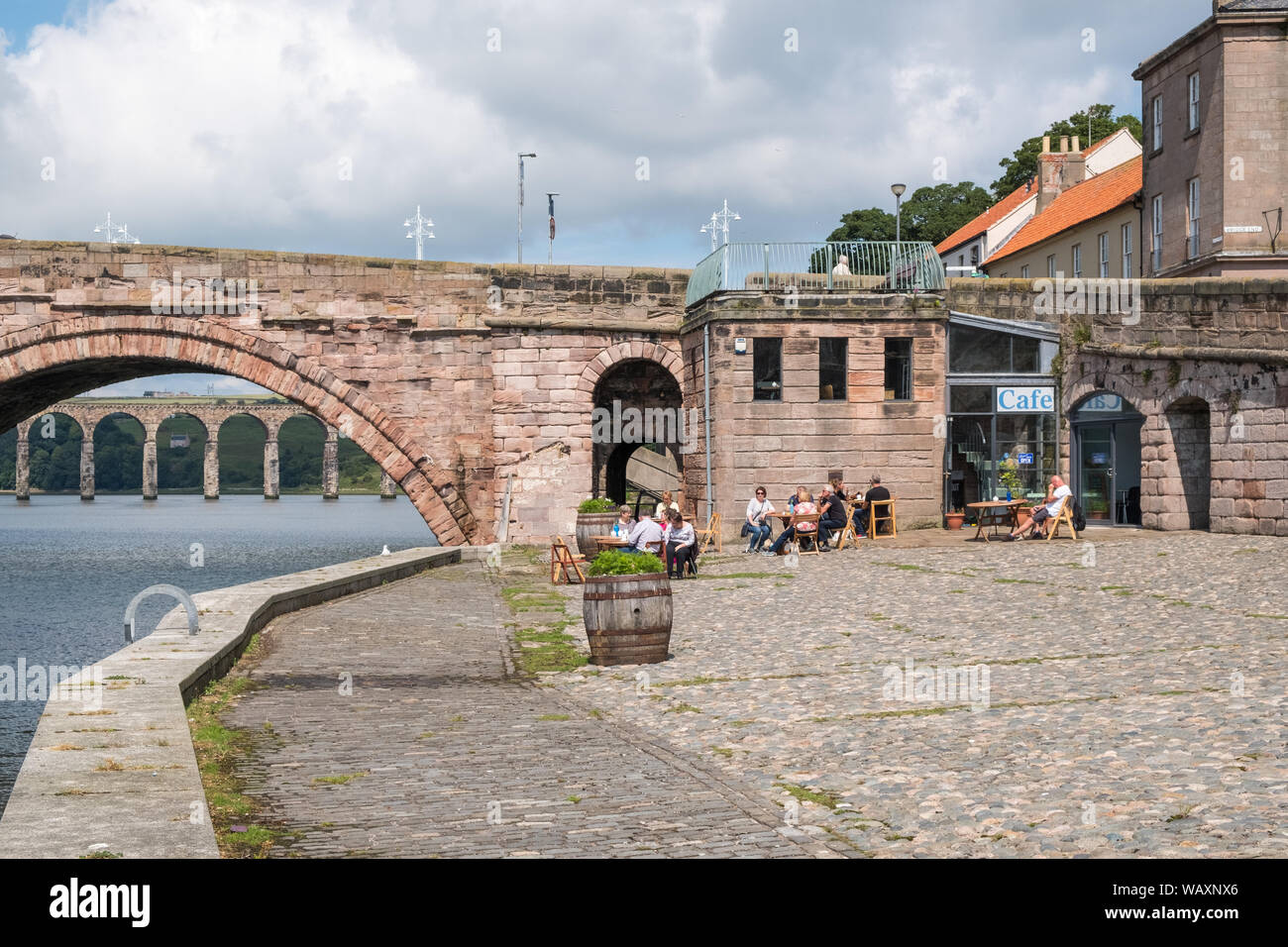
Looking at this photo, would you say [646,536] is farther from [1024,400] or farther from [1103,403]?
[1103,403]

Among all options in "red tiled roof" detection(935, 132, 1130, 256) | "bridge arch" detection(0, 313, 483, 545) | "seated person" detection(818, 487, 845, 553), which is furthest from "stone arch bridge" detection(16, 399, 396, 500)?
"seated person" detection(818, 487, 845, 553)

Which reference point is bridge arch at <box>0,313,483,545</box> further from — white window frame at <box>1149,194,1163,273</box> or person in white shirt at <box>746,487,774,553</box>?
white window frame at <box>1149,194,1163,273</box>

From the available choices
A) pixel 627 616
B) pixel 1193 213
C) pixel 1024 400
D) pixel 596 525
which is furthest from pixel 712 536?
pixel 1193 213

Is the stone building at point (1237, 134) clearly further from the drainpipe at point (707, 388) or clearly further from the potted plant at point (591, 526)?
the potted plant at point (591, 526)

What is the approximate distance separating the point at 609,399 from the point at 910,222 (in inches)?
1692

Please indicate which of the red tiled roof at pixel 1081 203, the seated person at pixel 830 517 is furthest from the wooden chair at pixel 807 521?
the red tiled roof at pixel 1081 203

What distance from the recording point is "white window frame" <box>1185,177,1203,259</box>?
1313 inches

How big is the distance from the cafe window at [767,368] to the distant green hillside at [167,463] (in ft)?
429

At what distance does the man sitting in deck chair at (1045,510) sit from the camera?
78.7 ft

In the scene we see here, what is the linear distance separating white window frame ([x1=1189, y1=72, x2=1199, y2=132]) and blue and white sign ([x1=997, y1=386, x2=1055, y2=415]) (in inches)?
409

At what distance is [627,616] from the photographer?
11.6 m

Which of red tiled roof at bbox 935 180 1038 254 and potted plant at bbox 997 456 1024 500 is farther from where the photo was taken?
red tiled roof at bbox 935 180 1038 254
